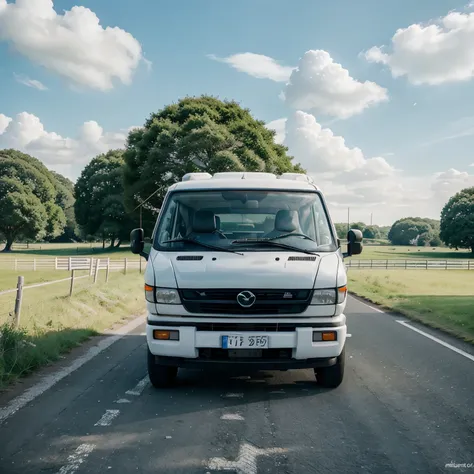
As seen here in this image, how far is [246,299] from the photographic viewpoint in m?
5.82

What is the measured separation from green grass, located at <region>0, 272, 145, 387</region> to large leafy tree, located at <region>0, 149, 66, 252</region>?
163ft

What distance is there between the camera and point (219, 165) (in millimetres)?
38438

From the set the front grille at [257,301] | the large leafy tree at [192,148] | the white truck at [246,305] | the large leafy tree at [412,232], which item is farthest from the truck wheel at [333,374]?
the large leafy tree at [412,232]

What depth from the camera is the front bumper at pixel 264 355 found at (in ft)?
19.3

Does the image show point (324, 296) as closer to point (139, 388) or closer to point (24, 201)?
point (139, 388)

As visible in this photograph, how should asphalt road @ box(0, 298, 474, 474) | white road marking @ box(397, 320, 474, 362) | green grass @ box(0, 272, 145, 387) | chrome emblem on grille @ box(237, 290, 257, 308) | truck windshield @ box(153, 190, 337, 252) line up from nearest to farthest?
asphalt road @ box(0, 298, 474, 474) → chrome emblem on grille @ box(237, 290, 257, 308) → truck windshield @ box(153, 190, 337, 252) → green grass @ box(0, 272, 145, 387) → white road marking @ box(397, 320, 474, 362)

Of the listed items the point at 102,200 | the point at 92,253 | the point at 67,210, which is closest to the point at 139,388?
the point at 102,200

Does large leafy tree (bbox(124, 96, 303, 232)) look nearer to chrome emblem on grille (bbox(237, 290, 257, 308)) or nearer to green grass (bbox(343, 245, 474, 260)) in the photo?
green grass (bbox(343, 245, 474, 260))

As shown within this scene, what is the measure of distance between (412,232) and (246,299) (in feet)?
492

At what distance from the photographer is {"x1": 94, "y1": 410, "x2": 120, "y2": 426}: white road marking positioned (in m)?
5.05

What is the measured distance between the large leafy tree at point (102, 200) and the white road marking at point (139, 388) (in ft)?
204

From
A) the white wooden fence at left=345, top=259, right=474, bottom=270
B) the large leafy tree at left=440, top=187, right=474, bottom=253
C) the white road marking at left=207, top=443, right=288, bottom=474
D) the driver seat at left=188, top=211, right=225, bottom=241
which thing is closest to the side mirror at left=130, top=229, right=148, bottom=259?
the driver seat at left=188, top=211, right=225, bottom=241

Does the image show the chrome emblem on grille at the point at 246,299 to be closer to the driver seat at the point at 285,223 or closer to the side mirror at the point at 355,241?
the driver seat at the point at 285,223

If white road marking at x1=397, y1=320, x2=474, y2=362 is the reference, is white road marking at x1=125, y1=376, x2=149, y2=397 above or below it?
Answer: above
